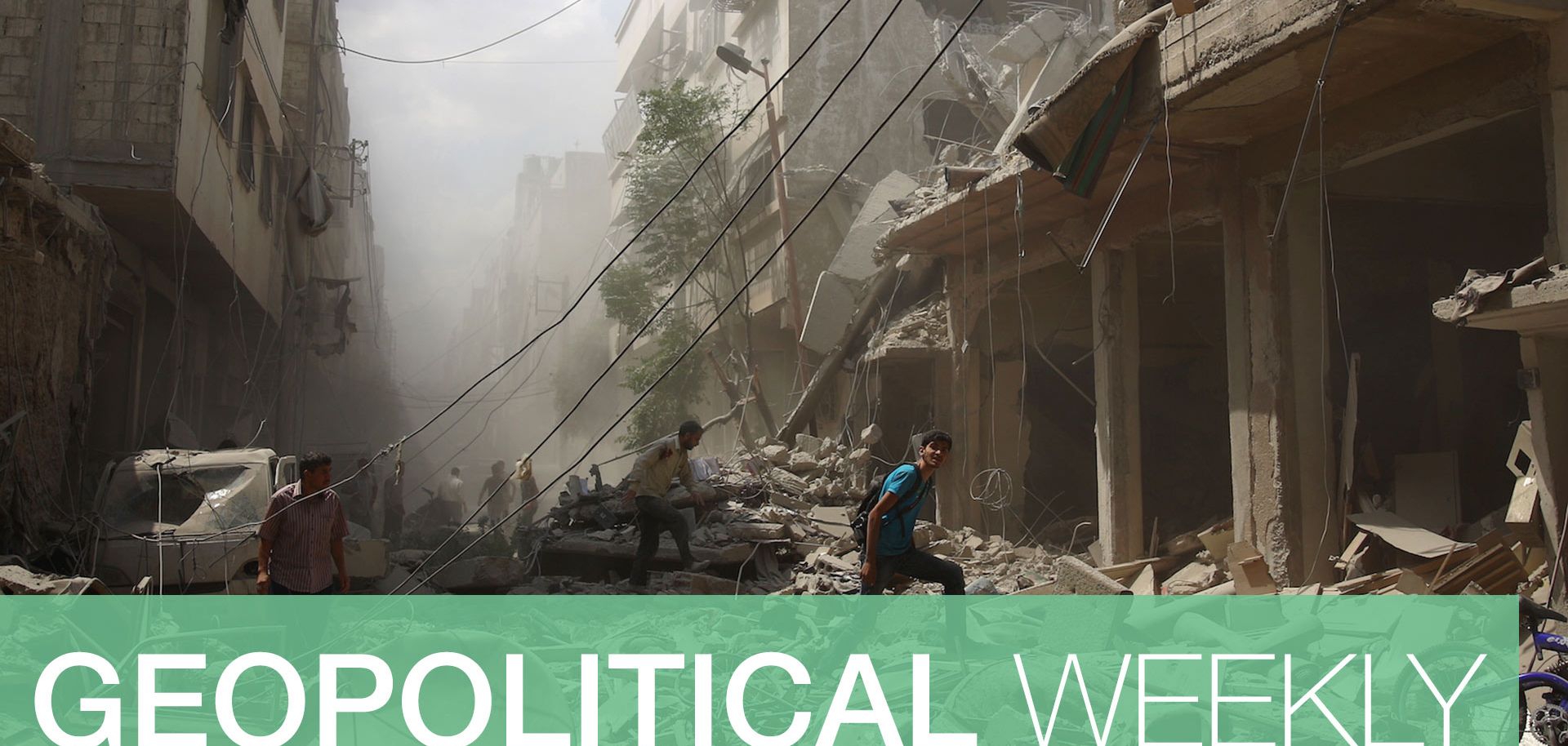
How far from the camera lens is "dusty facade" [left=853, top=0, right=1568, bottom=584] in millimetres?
7570

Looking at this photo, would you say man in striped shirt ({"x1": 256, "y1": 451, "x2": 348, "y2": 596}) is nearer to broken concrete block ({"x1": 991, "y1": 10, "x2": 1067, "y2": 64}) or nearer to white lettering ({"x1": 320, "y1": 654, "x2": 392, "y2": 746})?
white lettering ({"x1": 320, "y1": 654, "x2": 392, "y2": 746})

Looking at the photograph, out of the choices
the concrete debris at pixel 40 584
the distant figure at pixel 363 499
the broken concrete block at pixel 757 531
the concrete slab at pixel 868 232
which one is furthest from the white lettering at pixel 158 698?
the distant figure at pixel 363 499

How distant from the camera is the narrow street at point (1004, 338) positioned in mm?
7703

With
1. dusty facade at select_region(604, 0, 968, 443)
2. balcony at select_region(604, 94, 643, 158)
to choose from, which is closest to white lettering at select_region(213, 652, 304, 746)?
dusty facade at select_region(604, 0, 968, 443)

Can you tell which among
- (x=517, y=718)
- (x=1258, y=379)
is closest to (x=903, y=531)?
(x=517, y=718)

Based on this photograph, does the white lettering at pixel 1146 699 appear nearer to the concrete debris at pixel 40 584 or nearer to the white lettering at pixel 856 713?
the white lettering at pixel 856 713

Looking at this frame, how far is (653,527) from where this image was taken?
10.6 m

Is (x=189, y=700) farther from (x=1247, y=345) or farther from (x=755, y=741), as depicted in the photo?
(x=1247, y=345)

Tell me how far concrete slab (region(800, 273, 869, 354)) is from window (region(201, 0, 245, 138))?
8.83 m

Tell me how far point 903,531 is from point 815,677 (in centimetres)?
96

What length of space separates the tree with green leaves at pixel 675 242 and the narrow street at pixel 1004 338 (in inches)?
11.0

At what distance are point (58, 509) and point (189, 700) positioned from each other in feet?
19.9

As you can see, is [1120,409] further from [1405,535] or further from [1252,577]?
[1405,535]

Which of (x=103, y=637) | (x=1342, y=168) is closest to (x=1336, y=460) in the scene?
(x=1342, y=168)
